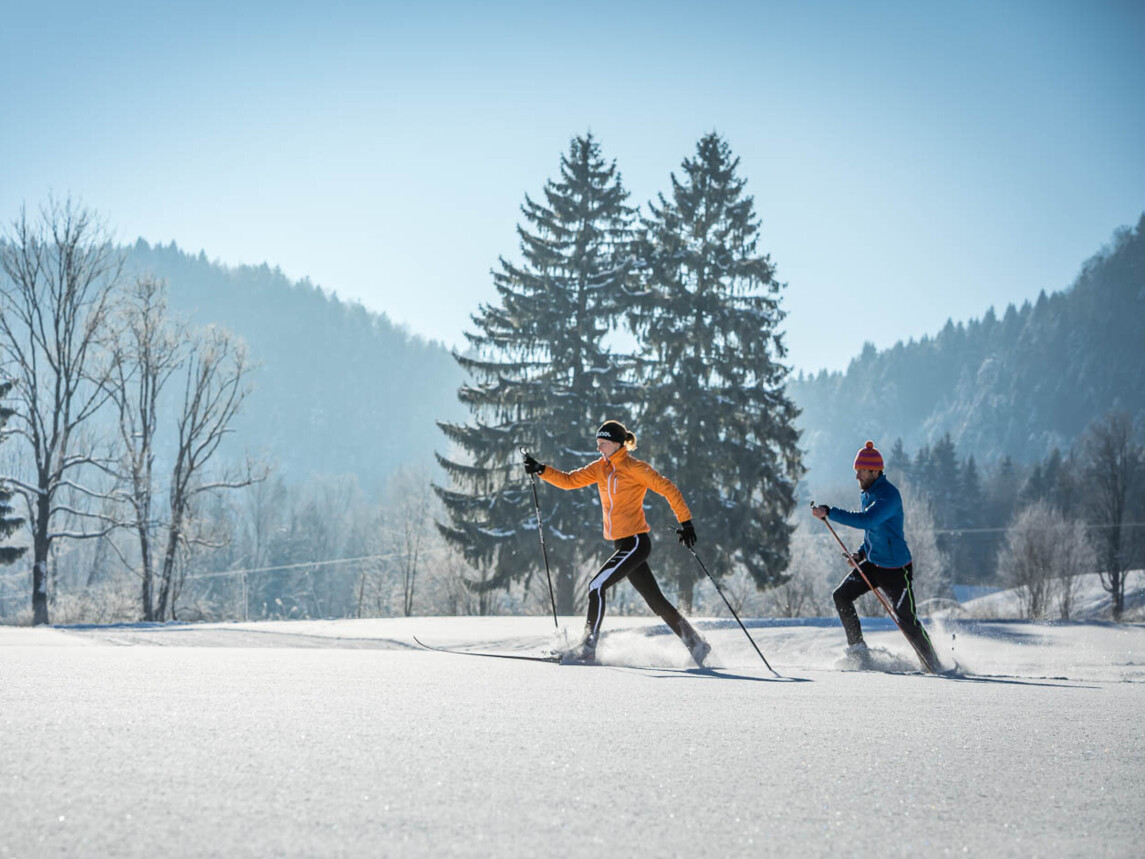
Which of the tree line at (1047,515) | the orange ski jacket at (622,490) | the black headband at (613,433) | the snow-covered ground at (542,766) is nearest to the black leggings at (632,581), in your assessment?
the orange ski jacket at (622,490)

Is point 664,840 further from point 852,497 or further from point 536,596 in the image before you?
point 852,497

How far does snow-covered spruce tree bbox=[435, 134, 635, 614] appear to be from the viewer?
29312 millimetres

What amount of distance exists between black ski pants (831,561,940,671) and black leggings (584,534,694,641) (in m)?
1.43

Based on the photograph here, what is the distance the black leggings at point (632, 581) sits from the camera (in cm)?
791

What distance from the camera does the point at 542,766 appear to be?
106 inches

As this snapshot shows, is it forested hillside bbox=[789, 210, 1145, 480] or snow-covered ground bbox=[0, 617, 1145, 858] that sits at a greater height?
forested hillside bbox=[789, 210, 1145, 480]

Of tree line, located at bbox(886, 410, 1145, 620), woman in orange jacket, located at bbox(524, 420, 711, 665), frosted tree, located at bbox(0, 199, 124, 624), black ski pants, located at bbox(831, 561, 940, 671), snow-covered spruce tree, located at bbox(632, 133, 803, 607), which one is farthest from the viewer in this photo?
tree line, located at bbox(886, 410, 1145, 620)

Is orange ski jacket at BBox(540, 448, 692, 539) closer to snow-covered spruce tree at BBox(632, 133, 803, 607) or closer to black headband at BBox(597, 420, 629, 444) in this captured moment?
black headband at BBox(597, 420, 629, 444)

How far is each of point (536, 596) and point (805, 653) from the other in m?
34.1

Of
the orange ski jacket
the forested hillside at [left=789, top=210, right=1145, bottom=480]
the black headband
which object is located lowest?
the orange ski jacket

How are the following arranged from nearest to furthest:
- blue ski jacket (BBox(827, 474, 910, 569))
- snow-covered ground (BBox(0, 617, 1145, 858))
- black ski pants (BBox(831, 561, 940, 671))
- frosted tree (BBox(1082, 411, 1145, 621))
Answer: snow-covered ground (BBox(0, 617, 1145, 858)) < black ski pants (BBox(831, 561, 940, 671)) < blue ski jacket (BBox(827, 474, 910, 569)) < frosted tree (BBox(1082, 411, 1145, 621))

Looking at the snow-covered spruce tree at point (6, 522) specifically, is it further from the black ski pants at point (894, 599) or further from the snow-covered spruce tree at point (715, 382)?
the black ski pants at point (894, 599)

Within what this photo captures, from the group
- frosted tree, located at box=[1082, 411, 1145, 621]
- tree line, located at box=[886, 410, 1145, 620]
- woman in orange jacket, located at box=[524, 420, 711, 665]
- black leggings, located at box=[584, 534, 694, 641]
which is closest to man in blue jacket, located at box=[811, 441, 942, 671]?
woman in orange jacket, located at box=[524, 420, 711, 665]

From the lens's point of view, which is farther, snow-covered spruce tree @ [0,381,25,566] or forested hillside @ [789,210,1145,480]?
forested hillside @ [789,210,1145,480]
